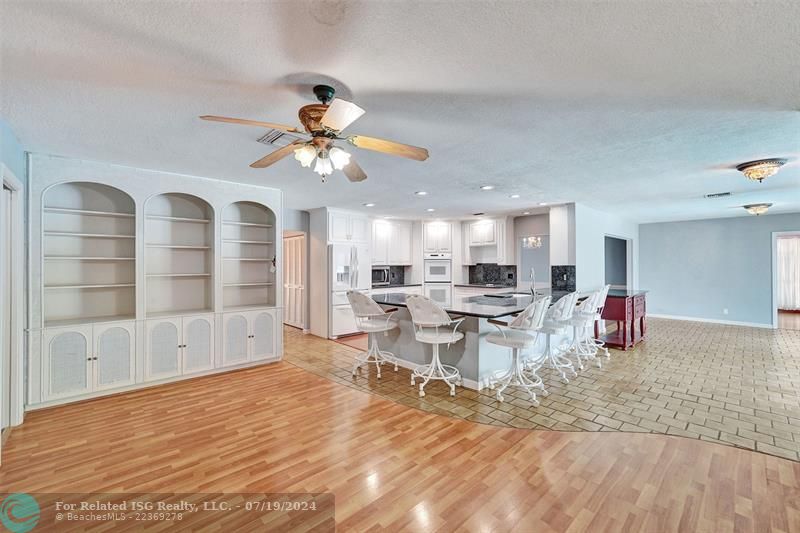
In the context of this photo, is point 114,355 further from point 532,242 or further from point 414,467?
point 532,242

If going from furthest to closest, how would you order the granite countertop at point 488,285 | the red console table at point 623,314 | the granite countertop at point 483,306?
the granite countertop at point 488,285
the red console table at point 623,314
the granite countertop at point 483,306

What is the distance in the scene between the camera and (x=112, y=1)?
1288 mm

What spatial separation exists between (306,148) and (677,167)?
146 inches

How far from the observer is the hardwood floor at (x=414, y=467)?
189 cm

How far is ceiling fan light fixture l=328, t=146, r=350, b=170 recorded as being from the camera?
6.74 ft

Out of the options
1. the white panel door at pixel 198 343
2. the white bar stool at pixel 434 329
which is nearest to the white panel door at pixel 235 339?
the white panel door at pixel 198 343

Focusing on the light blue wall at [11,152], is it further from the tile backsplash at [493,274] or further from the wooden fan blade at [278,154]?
the tile backsplash at [493,274]

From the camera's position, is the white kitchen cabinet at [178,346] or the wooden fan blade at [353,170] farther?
the white kitchen cabinet at [178,346]

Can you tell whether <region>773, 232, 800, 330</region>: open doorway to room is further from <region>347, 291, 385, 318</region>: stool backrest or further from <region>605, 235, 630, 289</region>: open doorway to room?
<region>347, 291, 385, 318</region>: stool backrest

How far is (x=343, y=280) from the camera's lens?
6387 millimetres

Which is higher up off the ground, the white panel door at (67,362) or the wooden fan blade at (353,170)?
the wooden fan blade at (353,170)

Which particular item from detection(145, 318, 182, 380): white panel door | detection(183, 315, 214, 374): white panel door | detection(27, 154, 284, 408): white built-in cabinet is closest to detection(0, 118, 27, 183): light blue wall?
detection(27, 154, 284, 408): white built-in cabinet

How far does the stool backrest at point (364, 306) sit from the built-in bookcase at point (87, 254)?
246 centimetres

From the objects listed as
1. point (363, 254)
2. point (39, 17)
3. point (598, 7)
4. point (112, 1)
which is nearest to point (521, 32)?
point (598, 7)
